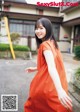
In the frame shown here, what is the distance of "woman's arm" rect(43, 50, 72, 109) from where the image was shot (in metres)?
2.10

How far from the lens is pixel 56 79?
7.18 ft

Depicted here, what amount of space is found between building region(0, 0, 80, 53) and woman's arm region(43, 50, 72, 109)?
14.7m

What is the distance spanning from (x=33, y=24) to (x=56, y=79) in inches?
678

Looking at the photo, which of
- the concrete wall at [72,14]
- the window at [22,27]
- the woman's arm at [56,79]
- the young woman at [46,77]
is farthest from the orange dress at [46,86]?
the window at [22,27]

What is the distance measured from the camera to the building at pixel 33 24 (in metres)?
17.5

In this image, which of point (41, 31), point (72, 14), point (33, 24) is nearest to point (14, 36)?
point (33, 24)

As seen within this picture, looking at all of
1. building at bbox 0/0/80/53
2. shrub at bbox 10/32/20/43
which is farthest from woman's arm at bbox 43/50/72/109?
building at bbox 0/0/80/53

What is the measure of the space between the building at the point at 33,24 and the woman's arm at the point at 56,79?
48.1 feet

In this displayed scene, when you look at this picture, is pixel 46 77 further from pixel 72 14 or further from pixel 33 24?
pixel 33 24

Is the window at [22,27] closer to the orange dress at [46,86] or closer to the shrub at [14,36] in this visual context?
the shrub at [14,36]

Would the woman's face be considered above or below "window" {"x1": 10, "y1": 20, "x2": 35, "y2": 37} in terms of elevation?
below

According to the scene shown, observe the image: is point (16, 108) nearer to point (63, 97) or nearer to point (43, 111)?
point (43, 111)

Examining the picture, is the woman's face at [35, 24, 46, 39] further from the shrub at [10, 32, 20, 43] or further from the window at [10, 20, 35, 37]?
the window at [10, 20, 35, 37]

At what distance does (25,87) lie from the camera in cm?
612
